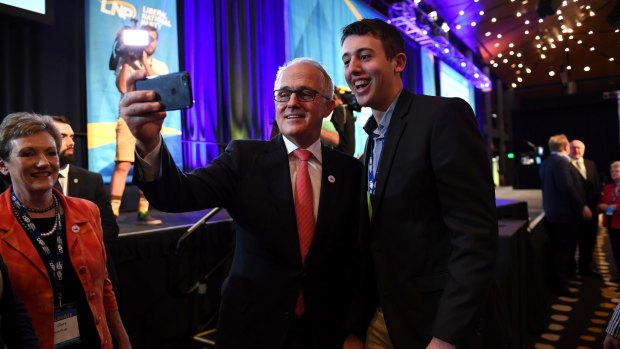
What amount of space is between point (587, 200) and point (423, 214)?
4.99 metres

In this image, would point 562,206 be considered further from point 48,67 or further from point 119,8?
point 48,67

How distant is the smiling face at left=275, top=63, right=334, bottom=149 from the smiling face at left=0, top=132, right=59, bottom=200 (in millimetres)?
856

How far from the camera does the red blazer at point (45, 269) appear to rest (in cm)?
139

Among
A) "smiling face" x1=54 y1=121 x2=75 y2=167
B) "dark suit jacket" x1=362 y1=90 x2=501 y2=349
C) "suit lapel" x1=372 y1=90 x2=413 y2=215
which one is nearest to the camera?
"dark suit jacket" x1=362 y1=90 x2=501 y2=349

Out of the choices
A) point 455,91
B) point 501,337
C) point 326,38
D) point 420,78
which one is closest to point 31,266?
point 501,337

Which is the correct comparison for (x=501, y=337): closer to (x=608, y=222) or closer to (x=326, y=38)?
(x=608, y=222)

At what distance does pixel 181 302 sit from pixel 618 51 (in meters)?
2.87

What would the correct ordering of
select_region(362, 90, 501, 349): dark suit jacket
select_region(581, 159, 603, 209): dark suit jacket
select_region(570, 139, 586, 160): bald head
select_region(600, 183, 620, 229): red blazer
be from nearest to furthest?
1. select_region(362, 90, 501, 349): dark suit jacket
2. select_region(600, 183, 620, 229): red blazer
3. select_region(570, 139, 586, 160): bald head
4. select_region(581, 159, 603, 209): dark suit jacket

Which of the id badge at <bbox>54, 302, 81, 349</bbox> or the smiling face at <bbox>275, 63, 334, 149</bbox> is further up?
the smiling face at <bbox>275, 63, 334, 149</bbox>

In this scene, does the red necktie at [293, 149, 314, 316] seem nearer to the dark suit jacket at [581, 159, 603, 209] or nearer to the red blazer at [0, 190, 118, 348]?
the red blazer at [0, 190, 118, 348]

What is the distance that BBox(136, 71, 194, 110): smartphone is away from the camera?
862 mm

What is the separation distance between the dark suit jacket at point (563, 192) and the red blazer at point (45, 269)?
4.51 m

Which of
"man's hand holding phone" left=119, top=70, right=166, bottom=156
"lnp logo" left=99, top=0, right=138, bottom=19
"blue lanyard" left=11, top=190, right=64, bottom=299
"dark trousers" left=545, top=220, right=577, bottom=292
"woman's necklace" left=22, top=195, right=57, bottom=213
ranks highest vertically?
"lnp logo" left=99, top=0, right=138, bottom=19

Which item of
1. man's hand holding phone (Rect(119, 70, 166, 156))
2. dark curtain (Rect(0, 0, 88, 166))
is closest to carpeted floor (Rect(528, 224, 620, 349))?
man's hand holding phone (Rect(119, 70, 166, 156))
